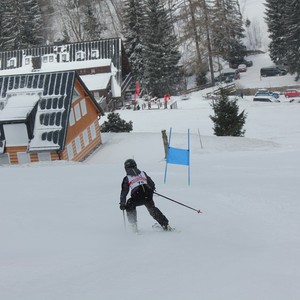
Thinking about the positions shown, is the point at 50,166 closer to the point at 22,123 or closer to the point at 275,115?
the point at 22,123

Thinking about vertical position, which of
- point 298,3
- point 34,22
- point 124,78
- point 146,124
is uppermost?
point 34,22

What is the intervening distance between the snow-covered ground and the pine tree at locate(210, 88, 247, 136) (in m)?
13.4

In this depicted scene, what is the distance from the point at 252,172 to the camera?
631 inches

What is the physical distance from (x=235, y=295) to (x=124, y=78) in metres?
56.0

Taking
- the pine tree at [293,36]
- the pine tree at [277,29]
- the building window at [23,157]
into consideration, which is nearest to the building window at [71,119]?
the building window at [23,157]

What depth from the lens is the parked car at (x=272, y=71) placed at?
210ft

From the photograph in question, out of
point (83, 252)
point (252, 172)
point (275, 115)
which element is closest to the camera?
point (83, 252)

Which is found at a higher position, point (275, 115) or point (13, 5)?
point (13, 5)

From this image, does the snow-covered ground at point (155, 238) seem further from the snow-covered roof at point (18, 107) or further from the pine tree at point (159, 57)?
the pine tree at point (159, 57)

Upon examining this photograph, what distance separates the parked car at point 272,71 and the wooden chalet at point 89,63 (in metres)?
18.6

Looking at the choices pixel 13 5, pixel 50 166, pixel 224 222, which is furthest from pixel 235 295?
pixel 13 5

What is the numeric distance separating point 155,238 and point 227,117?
23.8 meters

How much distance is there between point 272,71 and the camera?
211ft

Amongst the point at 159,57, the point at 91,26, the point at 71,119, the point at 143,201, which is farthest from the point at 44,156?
the point at 91,26
